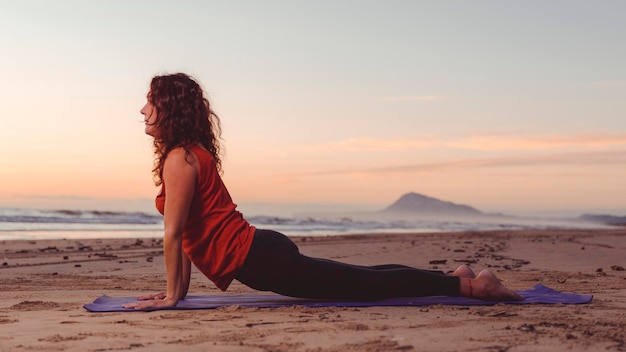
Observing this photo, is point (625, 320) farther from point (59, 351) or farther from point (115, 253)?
point (115, 253)

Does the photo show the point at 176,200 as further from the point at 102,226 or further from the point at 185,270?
the point at 102,226

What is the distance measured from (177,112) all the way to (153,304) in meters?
1.25

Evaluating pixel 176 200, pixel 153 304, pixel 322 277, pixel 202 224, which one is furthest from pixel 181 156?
pixel 322 277

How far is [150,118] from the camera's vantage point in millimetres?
4582

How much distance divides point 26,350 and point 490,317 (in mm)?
2585

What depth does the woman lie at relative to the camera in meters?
4.43

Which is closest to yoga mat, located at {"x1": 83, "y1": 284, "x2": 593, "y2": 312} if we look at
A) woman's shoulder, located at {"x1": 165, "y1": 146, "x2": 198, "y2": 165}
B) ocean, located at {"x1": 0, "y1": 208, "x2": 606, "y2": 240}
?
woman's shoulder, located at {"x1": 165, "y1": 146, "x2": 198, "y2": 165}

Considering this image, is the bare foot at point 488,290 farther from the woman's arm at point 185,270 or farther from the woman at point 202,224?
the woman's arm at point 185,270

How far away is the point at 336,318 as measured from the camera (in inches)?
165

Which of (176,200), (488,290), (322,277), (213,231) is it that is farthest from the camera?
(488,290)

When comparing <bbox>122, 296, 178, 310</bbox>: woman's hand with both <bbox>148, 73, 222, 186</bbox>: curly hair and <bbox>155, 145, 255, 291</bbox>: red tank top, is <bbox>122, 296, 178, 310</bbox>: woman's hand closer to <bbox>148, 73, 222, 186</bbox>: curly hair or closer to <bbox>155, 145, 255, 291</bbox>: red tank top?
<bbox>155, 145, 255, 291</bbox>: red tank top

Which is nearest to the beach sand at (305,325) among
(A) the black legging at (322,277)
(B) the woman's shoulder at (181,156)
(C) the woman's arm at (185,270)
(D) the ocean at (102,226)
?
(A) the black legging at (322,277)

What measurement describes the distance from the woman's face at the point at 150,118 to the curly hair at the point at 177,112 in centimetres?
3

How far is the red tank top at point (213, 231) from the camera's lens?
14.7ft
